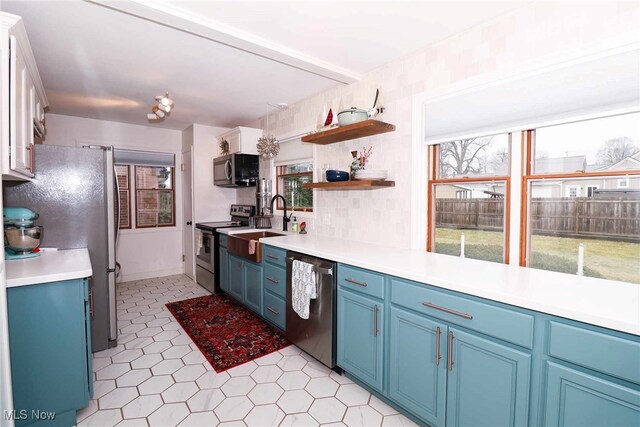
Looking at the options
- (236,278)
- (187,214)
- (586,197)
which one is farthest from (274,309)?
(187,214)

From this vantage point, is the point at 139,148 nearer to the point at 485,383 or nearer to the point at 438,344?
the point at 438,344

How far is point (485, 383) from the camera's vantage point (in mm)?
1437

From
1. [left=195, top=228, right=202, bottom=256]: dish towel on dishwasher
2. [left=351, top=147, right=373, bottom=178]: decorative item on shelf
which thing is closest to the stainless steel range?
[left=195, top=228, right=202, bottom=256]: dish towel on dishwasher

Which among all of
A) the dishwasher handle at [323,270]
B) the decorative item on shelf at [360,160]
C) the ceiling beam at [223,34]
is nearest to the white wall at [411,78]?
the decorative item on shelf at [360,160]

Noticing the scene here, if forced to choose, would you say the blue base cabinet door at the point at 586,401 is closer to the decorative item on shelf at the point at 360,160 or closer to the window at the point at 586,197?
the window at the point at 586,197

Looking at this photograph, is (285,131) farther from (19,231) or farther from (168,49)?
(19,231)

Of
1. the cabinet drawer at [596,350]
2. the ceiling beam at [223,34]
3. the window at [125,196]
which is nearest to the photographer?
the cabinet drawer at [596,350]

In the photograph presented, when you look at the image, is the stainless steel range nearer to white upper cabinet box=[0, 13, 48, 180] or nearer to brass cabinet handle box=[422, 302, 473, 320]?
white upper cabinet box=[0, 13, 48, 180]

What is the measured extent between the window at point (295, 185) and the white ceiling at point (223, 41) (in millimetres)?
873

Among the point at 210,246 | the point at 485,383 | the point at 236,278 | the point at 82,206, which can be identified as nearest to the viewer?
the point at 485,383

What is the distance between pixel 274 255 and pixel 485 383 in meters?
1.91

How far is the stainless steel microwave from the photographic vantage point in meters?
4.14

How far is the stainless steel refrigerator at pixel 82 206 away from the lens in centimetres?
236

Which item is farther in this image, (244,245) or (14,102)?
(244,245)
